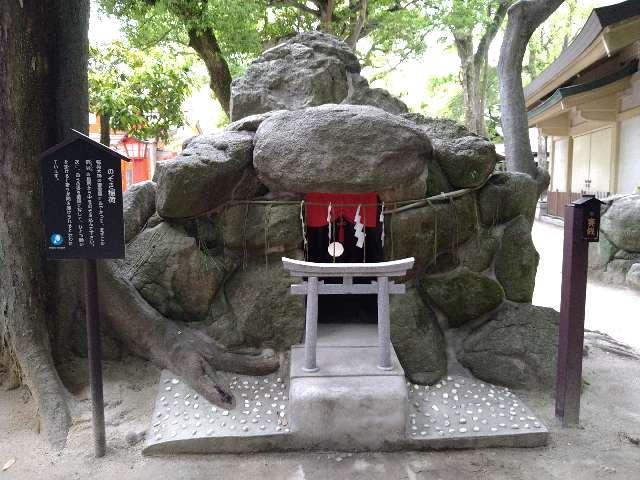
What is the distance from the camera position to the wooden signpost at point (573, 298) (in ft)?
13.8

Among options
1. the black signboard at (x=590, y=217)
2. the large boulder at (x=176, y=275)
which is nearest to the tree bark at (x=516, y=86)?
the black signboard at (x=590, y=217)

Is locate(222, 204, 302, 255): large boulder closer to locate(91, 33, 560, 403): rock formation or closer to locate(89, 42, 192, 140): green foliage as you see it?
locate(91, 33, 560, 403): rock formation

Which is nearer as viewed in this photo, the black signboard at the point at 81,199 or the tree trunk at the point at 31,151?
the black signboard at the point at 81,199

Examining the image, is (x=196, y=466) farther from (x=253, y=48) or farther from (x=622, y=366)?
(x=253, y=48)

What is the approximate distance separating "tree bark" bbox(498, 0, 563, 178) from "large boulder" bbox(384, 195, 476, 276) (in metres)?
2.40

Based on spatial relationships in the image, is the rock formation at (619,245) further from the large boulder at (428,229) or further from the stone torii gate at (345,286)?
the stone torii gate at (345,286)

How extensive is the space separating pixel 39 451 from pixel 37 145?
8.34ft

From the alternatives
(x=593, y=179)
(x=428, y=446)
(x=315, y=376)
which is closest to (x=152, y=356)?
(x=315, y=376)

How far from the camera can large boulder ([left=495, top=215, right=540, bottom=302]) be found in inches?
215

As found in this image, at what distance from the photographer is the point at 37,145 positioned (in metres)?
4.39

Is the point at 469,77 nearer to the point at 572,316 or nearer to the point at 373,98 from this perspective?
the point at 373,98

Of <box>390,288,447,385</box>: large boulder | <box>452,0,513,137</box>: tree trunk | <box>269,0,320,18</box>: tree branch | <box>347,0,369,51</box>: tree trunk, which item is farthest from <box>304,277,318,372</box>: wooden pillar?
<box>452,0,513,137</box>: tree trunk

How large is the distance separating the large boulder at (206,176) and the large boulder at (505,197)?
2477 mm

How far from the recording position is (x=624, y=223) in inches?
389
